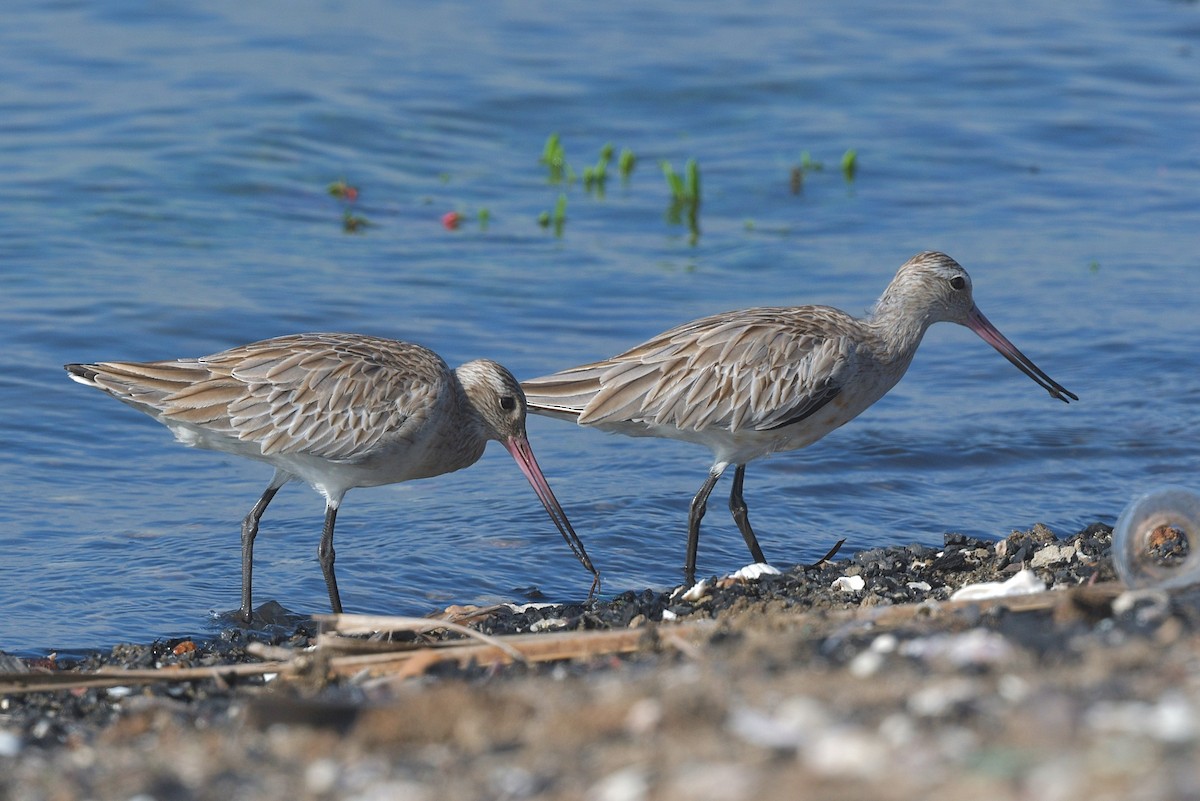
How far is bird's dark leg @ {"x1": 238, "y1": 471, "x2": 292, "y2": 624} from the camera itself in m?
7.98

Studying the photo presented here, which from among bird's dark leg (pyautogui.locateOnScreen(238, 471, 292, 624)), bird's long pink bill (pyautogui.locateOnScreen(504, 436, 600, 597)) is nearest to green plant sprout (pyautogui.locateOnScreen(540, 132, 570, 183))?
bird's long pink bill (pyautogui.locateOnScreen(504, 436, 600, 597))

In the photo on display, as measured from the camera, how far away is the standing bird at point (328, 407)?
307 inches

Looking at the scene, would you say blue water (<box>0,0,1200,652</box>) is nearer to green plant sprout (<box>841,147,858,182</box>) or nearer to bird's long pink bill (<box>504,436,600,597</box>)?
green plant sprout (<box>841,147,858,182</box>)

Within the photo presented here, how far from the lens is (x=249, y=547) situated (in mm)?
8109

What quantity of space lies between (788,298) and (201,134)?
6.20 metres

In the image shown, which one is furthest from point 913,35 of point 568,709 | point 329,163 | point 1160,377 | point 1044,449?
point 568,709

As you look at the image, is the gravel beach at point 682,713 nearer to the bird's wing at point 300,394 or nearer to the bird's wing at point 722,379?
the bird's wing at point 300,394

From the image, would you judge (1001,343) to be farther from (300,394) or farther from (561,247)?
(561,247)

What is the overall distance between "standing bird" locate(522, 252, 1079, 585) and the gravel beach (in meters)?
2.23

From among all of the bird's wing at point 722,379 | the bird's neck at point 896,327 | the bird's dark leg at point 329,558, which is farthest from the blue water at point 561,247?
the bird's neck at point 896,327

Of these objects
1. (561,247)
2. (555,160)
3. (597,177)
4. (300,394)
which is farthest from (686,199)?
(300,394)

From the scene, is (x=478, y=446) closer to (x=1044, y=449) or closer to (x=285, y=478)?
(x=285, y=478)

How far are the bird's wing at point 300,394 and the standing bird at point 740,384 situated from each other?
34.6 inches

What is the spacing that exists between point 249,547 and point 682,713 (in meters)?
4.69
